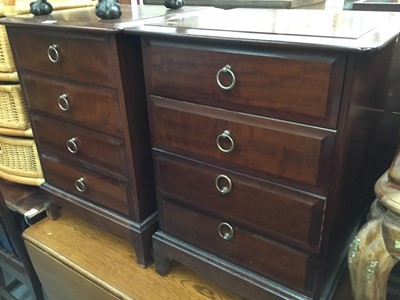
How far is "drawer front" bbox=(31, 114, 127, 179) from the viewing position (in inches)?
38.6

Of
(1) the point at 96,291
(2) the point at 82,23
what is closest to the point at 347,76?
(2) the point at 82,23

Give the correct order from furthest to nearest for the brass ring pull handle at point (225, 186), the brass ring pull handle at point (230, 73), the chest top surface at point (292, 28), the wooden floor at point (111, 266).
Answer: the wooden floor at point (111, 266)
the brass ring pull handle at point (225, 186)
the brass ring pull handle at point (230, 73)
the chest top surface at point (292, 28)

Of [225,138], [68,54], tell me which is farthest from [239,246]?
[68,54]

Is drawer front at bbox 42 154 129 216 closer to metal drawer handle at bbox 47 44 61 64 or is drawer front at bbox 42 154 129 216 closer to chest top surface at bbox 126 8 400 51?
metal drawer handle at bbox 47 44 61 64

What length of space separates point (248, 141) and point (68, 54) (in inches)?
20.3

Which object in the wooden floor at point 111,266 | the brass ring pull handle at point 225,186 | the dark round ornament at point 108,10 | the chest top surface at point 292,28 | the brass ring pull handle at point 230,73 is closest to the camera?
the chest top surface at point 292,28

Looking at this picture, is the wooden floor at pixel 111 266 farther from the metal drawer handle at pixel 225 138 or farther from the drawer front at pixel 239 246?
the metal drawer handle at pixel 225 138

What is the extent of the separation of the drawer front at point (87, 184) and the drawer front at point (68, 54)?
0.29 metres

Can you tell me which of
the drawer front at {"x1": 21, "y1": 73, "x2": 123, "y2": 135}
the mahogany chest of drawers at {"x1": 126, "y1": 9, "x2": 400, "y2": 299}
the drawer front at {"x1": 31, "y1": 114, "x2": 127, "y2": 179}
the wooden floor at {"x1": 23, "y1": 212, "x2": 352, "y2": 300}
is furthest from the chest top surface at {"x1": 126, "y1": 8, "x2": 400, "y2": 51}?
the wooden floor at {"x1": 23, "y1": 212, "x2": 352, "y2": 300}

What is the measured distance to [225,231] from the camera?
88 centimetres

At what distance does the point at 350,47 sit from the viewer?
549 mm

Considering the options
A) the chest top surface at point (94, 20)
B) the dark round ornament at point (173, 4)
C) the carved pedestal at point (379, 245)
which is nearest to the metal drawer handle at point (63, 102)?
the chest top surface at point (94, 20)

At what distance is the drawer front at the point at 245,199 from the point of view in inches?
28.7

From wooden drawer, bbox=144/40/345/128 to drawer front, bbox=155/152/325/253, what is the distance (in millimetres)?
158
